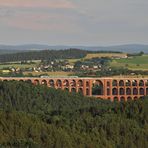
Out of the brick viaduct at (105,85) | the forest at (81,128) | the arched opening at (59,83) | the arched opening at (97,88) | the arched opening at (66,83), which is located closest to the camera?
the forest at (81,128)

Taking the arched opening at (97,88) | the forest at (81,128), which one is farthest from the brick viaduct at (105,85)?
the forest at (81,128)

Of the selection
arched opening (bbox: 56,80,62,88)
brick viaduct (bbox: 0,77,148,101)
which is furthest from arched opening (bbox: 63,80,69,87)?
arched opening (bbox: 56,80,62,88)

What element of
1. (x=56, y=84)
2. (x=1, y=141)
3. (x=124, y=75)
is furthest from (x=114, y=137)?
(x=124, y=75)

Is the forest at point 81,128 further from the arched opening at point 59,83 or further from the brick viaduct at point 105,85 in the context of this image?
the arched opening at point 59,83

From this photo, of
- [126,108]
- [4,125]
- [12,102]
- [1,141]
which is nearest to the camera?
[1,141]

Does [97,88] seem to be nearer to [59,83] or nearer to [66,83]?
[66,83]

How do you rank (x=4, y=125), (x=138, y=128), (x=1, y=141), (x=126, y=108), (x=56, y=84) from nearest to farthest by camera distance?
(x=1, y=141)
(x=4, y=125)
(x=138, y=128)
(x=126, y=108)
(x=56, y=84)

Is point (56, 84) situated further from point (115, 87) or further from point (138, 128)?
point (138, 128)

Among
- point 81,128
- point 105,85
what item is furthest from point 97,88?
point 81,128
